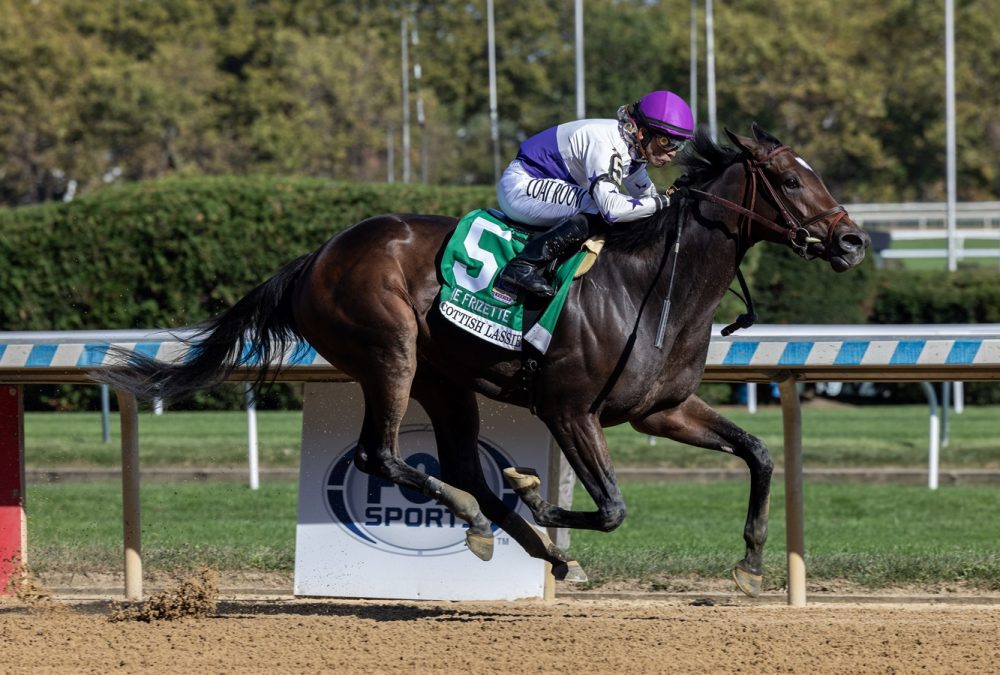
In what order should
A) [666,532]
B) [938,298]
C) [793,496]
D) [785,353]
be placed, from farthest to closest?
1. [938,298]
2. [666,532]
3. [793,496]
4. [785,353]

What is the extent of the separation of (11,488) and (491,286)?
282 cm

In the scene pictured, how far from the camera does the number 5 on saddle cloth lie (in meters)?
5.62

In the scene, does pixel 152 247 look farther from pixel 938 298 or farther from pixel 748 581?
pixel 748 581

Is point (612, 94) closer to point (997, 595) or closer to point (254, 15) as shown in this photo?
point (254, 15)

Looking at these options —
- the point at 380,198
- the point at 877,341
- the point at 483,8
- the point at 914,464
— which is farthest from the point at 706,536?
the point at 483,8

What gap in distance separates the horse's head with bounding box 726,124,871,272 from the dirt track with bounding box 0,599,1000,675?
1491 mm

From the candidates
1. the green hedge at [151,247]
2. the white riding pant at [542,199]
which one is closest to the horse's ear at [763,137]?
the white riding pant at [542,199]

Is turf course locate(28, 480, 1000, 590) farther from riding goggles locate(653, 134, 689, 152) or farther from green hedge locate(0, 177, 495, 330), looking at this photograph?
green hedge locate(0, 177, 495, 330)

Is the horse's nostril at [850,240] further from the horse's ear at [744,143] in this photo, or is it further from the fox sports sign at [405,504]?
the fox sports sign at [405,504]

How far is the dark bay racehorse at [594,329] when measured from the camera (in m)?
5.61

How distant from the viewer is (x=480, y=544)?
5812 millimetres

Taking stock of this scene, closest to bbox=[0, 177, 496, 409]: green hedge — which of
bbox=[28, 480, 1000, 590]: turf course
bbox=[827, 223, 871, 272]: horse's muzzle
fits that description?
bbox=[28, 480, 1000, 590]: turf course

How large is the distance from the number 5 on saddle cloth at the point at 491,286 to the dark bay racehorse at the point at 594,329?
0.07 m

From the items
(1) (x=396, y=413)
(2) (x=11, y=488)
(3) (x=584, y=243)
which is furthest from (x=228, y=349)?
(3) (x=584, y=243)
